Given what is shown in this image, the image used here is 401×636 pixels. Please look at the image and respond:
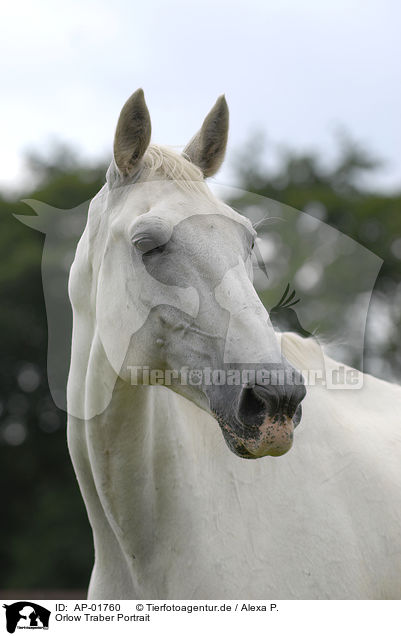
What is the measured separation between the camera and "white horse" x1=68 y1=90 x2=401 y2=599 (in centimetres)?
259

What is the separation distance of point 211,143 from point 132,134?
17.4 inches

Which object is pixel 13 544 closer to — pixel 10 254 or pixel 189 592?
pixel 10 254

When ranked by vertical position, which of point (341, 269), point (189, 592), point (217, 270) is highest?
point (217, 270)

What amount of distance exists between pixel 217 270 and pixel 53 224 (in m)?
2.27

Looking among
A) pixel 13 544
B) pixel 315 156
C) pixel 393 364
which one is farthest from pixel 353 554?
pixel 315 156

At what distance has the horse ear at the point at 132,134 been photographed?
2.84m

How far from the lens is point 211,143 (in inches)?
125

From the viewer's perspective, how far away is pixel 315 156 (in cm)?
2395

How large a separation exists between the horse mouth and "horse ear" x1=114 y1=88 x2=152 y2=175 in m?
1.27
